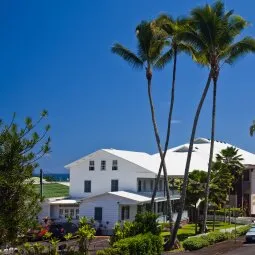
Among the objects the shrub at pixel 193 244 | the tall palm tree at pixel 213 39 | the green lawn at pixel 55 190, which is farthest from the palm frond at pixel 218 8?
the green lawn at pixel 55 190

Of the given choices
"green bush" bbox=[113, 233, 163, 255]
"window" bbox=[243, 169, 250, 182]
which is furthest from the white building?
"green bush" bbox=[113, 233, 163, 255]

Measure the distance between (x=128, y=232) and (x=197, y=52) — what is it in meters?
15.6

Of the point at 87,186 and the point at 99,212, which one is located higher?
the point at 87,186

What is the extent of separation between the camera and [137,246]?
75.4ft

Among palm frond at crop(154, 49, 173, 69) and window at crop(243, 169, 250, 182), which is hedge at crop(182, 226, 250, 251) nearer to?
palm frond at crop(154, 49, 173, 69)

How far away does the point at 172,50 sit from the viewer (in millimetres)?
38188

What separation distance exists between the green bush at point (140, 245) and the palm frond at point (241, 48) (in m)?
16.4

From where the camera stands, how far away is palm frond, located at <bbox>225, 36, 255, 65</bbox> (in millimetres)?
36469

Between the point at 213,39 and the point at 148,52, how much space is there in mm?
4996

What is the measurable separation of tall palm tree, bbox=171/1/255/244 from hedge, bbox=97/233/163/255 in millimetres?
9620

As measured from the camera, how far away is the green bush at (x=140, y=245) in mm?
22469

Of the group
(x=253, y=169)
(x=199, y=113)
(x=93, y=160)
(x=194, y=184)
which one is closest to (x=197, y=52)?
(x=199, y=113)

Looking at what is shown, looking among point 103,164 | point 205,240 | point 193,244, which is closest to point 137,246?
point 193,244

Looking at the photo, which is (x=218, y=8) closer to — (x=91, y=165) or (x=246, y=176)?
(x=91, y=165)
